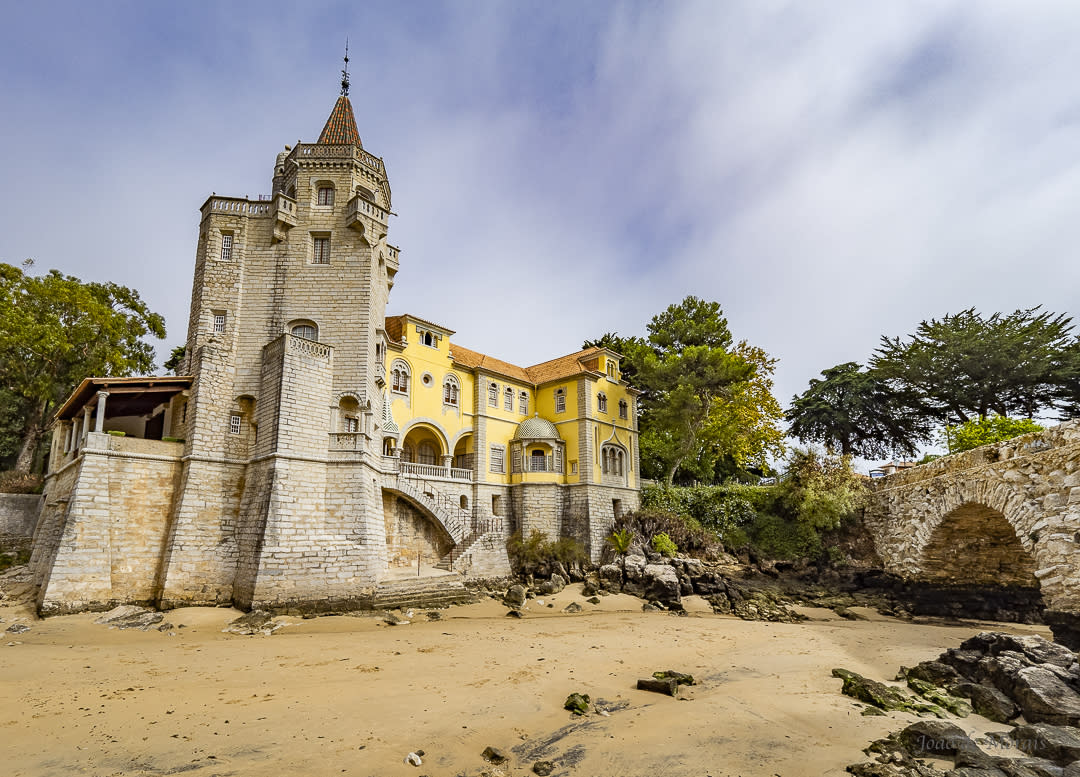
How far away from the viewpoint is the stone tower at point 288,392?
53.1 feet

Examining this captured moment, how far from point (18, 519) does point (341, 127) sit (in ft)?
63.3

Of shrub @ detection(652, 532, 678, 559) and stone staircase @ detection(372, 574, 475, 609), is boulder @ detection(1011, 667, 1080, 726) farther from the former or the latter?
shrub @ detection(652, 532, 678, 559)

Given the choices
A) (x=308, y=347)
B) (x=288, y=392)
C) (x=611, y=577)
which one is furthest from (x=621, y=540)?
(x=308, y=347)

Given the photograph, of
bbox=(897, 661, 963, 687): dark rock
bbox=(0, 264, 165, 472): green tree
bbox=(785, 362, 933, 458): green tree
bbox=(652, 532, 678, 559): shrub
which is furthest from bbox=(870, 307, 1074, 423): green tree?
bbox=(0, 264, 165, 472): green tree

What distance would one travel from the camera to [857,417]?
3653 centimetres

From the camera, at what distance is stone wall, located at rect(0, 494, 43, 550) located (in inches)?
801

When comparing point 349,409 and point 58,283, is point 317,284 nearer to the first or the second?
point 349,409

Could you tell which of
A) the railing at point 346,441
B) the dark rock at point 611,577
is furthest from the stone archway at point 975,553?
the railing at point 346,441

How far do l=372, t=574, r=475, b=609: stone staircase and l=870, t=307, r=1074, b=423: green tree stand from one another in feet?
92.4

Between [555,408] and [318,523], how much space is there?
14099mm

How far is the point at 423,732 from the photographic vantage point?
7105mm

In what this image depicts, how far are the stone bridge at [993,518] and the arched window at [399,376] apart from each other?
19992mm

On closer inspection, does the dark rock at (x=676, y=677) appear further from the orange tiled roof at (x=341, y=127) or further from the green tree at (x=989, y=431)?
the orange tiled roof at (x=341, y=127)

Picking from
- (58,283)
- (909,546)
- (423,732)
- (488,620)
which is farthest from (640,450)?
(58,283)
